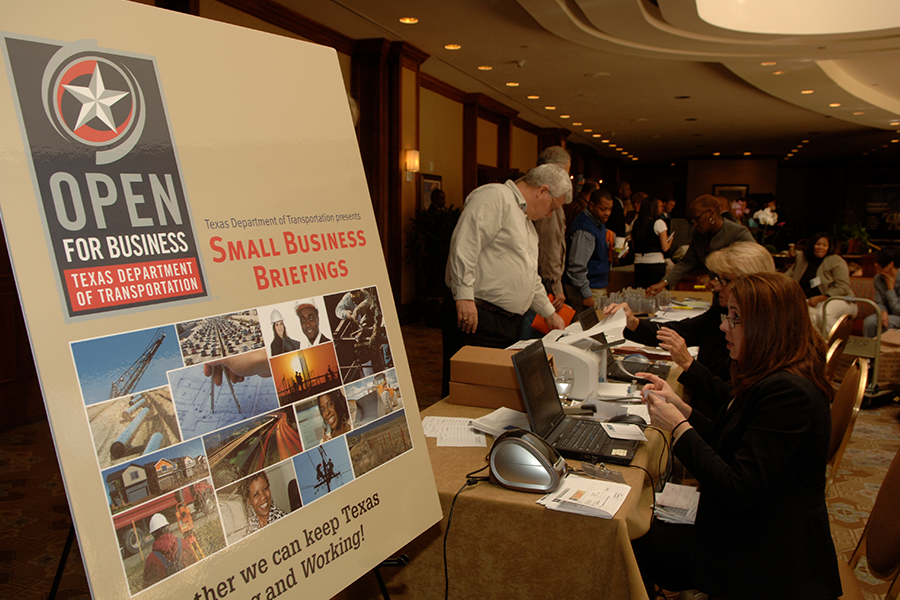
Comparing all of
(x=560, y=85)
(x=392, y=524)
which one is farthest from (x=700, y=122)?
(x=392, y=524)

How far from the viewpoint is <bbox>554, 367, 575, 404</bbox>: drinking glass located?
220 centimetres

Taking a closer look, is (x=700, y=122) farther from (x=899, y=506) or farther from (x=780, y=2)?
(x=899, y=506)

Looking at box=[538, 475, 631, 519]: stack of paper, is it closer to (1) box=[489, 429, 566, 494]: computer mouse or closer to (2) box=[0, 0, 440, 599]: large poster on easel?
(1) box=[489, 429, 566, 494]: computer mouse

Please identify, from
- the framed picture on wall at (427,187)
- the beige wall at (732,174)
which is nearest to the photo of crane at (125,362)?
the framed picture on wall at (427,187)

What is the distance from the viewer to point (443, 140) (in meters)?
8.64

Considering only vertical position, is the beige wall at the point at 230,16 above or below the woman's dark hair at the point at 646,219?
above

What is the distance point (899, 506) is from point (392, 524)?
121 centimetres

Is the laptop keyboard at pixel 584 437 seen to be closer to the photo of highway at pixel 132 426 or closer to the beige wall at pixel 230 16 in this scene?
the photo of highway at pixel 132 426

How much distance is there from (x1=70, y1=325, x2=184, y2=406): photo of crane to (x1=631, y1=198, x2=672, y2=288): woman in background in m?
5.78

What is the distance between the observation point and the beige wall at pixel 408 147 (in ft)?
23.0

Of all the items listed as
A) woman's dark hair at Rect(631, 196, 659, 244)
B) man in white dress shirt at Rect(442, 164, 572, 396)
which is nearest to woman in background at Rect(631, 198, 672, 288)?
woman's dark hair at Rect(631, 196, 659, 244)

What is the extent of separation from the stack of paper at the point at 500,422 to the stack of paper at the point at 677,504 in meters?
0.45

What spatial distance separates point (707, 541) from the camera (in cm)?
161

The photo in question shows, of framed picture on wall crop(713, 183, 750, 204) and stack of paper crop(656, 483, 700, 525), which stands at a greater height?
framed picture on wall crop(713, 183, 750, 204)
